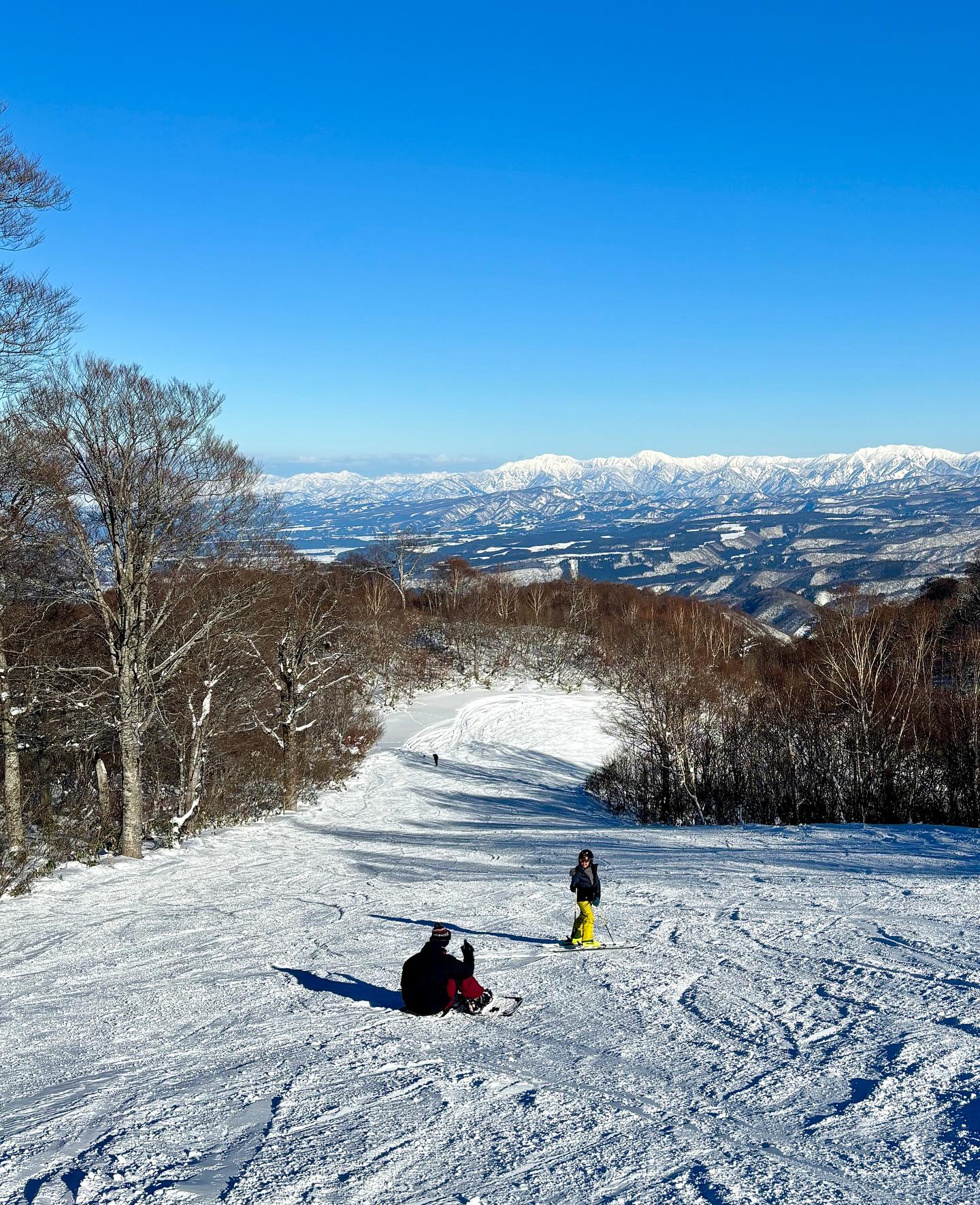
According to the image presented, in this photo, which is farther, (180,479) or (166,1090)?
(180,479)

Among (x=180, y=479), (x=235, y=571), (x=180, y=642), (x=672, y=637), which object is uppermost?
(x=180, y=479)

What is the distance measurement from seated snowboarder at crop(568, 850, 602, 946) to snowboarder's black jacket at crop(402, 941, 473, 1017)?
8.07 feet

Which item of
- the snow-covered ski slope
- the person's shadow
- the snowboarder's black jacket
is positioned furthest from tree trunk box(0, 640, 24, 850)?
the snowboarder's black jacket

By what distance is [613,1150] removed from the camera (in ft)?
19.5

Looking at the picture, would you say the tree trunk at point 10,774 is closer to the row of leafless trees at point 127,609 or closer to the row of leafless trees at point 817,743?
the row of leafless trees at point 127,609

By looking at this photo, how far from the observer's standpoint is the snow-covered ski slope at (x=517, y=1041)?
18.9 ft

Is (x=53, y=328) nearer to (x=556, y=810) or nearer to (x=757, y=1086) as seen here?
(x=757, y=1086)

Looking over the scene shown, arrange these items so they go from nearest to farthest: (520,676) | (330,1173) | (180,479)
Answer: (330,1173)
(180,479)
(520,676)

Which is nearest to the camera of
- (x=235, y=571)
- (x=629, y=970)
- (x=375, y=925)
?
(x=629, y=970)

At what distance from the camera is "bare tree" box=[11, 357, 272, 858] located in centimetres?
1647

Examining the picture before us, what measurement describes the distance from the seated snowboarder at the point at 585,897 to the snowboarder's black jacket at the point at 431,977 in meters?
2.46

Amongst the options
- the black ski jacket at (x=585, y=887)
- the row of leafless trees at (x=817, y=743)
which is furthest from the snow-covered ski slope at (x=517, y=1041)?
the row of leafless trees at (x=817, y=743)

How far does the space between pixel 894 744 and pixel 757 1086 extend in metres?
25.5

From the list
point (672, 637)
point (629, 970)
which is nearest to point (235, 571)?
point (629, 970)
